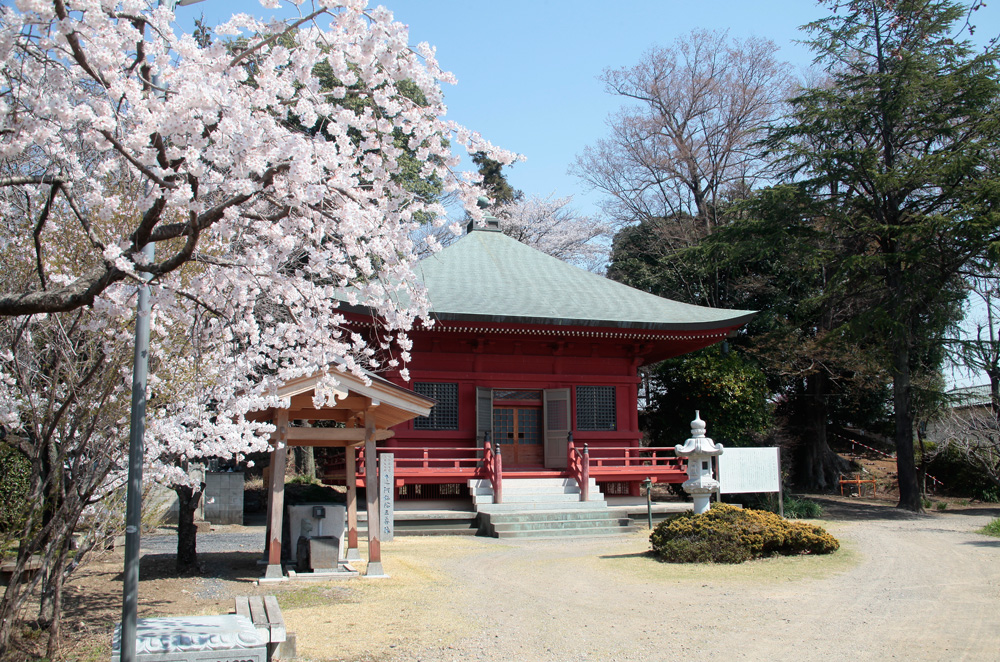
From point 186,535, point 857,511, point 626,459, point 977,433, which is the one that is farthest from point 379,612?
point 857,511

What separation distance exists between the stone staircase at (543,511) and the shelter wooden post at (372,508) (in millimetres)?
5172

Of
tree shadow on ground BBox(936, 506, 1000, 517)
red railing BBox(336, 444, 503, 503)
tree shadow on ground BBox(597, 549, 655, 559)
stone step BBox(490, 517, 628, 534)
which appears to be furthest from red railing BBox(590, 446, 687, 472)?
tree shadow on ground BBox(936, 506, 1000, 517)

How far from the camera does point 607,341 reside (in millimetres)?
18828

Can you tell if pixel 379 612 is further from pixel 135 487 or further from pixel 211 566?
pixel 211 566

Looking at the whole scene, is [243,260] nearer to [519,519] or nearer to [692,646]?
[692,646]

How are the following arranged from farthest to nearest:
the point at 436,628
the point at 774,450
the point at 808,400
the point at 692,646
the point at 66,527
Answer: the point at 808,400 < the point at 774,450 < the point at 436,628 < the point at 692,646 < the point at 66,527

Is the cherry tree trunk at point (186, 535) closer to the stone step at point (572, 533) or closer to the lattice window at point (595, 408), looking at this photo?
the stone step at point (572, 533)

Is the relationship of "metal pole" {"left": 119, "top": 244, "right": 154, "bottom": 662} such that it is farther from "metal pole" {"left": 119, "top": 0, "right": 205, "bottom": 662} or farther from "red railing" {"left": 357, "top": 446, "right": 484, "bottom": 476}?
"red railing" {"left": 357, "top": 446, "right": 484, "bottom": 476}

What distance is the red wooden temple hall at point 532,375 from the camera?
671 inches

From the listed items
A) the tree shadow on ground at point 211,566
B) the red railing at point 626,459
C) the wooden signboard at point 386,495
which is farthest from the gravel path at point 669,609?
the red railing at point 626,459

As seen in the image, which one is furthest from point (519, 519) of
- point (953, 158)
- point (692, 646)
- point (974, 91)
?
point (974, 91)

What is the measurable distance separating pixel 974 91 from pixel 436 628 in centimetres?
1958

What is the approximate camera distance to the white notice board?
1457 centimetres

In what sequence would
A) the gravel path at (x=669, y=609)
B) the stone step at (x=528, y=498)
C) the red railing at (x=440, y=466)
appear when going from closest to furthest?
the gravel path at (x=669, y=609), the red railing at (x=440, y=466), the stone step at (x=528, y=498)
